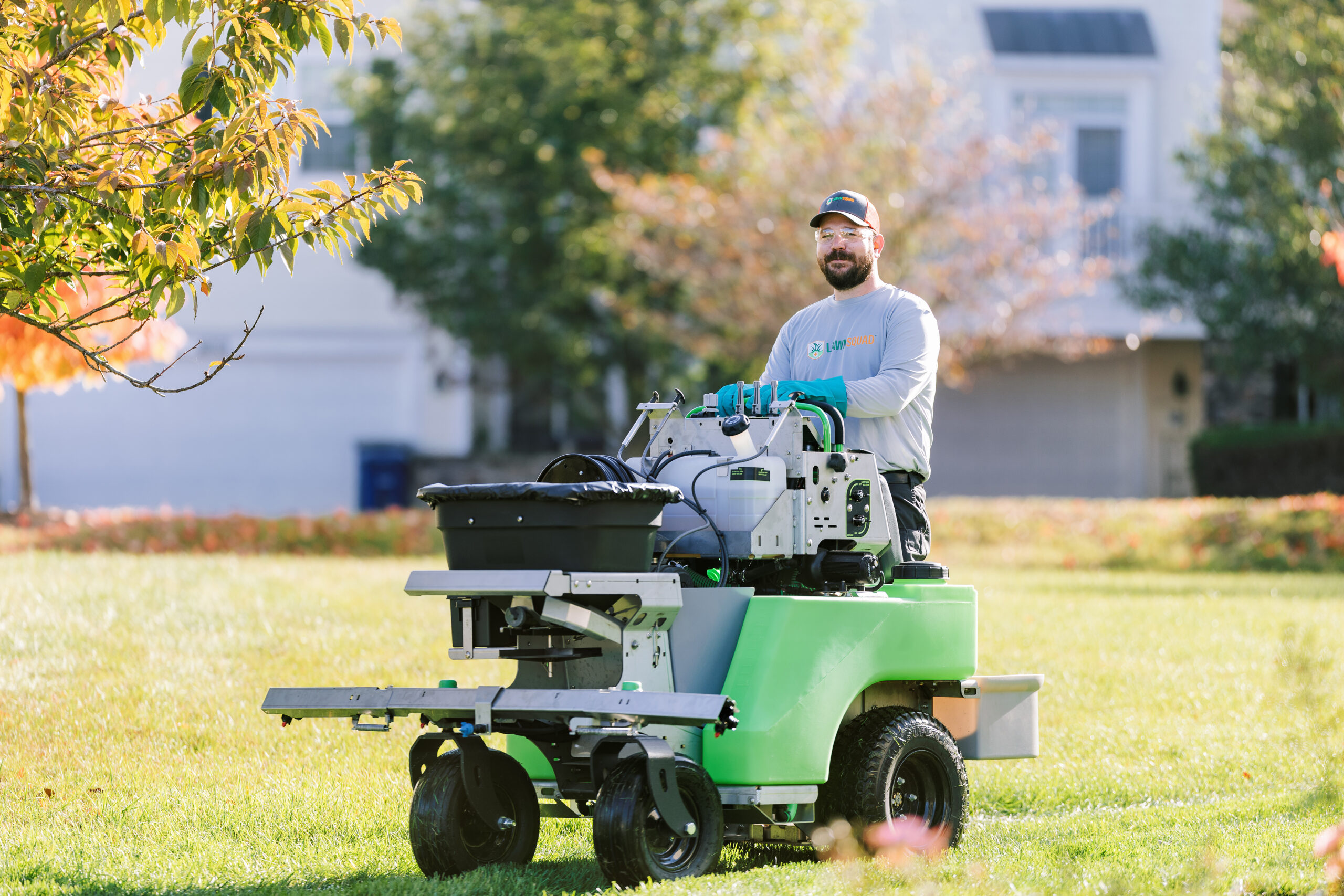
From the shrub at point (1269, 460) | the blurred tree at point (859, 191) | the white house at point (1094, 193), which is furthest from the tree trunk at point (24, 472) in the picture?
the shrub at point (1269, 460)

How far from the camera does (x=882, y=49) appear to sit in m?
23.8

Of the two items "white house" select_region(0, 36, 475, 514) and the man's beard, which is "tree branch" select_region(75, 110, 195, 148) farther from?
"white house" select_region(0, 36, 475, 514)

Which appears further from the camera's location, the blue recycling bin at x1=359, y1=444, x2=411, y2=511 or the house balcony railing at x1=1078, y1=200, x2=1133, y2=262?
the blue recycling bin at x1=359, y1=444, x2=411, y2=511

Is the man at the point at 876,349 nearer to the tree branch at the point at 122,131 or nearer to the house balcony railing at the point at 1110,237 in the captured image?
the tree branch at the point at 122,131

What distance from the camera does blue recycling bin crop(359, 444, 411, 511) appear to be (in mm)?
23250

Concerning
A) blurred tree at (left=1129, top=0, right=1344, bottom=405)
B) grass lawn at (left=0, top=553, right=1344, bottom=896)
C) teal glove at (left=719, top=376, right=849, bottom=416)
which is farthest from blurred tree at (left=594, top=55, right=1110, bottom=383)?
teal glove at (left=719, top=376, right=849, bottom=416)

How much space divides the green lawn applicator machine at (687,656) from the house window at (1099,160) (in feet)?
62.6

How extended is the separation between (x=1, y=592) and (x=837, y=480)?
278 inches

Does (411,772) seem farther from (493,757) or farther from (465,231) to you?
(465,231)

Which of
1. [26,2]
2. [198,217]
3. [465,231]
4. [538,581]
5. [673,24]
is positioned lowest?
[538,581]

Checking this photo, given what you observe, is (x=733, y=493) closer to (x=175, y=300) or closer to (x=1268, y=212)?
(x=175, y=300)

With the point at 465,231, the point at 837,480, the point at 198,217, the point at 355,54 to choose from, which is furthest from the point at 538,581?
the point at 355,54

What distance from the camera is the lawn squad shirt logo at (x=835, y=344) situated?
5.94 m

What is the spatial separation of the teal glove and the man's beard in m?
0.46
